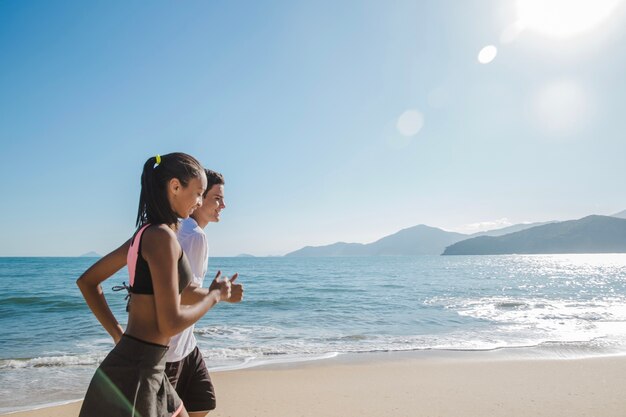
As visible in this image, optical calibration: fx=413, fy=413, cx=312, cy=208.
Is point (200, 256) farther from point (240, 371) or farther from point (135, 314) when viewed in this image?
point (240, 371)

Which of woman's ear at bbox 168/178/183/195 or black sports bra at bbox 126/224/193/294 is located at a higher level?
woman's ear at bbox 168/178/183/195

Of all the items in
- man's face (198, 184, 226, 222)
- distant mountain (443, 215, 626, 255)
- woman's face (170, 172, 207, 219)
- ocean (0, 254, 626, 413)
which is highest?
distant mountain (443, 215, 626, 255)

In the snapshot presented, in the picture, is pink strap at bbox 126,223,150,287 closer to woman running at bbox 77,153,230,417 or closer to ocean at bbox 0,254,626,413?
woman running at bbox 77,153,230,417

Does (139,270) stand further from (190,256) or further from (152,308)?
(190,256)

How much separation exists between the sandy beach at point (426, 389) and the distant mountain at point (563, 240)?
141777mm

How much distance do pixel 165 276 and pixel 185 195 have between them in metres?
0.42

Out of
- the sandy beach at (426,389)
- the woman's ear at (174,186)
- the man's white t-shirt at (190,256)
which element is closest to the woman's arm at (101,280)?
the man's white t-shirt at (190,256)

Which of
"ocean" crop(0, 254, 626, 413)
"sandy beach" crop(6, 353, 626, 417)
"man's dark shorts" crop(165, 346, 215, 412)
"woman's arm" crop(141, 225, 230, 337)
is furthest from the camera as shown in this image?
"ocean" crop(0, 254, 626, 413)

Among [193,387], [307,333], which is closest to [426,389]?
[193,387]

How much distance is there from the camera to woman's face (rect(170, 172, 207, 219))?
1.77 m

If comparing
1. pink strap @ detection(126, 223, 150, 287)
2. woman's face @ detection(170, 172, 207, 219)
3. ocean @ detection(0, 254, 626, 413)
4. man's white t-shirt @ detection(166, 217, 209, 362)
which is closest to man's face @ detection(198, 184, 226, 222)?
man's white t-shirt @ detection(166, 217, 209, 362)

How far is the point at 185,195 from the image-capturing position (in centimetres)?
179

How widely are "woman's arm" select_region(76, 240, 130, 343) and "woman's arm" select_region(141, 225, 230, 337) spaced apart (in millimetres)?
444

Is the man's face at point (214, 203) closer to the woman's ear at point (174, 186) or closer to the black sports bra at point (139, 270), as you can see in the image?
the woman's ear at point (174, 186)
